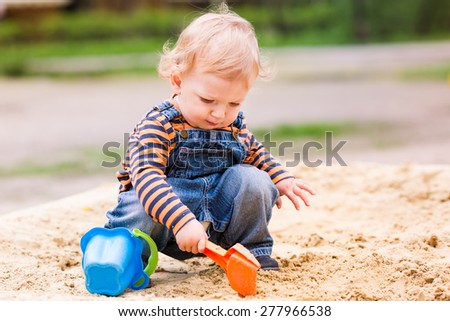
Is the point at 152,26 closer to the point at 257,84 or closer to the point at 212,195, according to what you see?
the point at 257,84

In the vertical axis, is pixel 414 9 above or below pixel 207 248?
above

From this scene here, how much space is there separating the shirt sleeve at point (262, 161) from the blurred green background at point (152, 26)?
865cm

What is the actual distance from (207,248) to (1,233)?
0.87m

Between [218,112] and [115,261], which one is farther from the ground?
[218,112]

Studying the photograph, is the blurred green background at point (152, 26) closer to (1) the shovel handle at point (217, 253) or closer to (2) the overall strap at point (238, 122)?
(2) the overall strap at point (238, 122)

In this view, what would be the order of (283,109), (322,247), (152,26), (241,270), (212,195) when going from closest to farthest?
(241,270) < (212,195) < (322,247) < (283,109) < (152,26)

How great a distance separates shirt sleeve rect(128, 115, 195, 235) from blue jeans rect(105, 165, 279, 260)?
8 centimetres

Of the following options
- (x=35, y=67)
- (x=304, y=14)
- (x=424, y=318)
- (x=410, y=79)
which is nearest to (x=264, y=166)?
(x=424, y=318)

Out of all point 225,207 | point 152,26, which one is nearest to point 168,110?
point 225,207

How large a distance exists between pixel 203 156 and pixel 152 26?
470 inches

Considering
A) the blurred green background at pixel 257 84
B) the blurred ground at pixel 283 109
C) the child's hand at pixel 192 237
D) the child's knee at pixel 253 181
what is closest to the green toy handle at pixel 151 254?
the child's hand at pixel 192 237

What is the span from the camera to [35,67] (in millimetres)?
11258

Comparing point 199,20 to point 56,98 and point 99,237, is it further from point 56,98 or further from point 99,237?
point 56,98

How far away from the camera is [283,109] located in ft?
23.7
